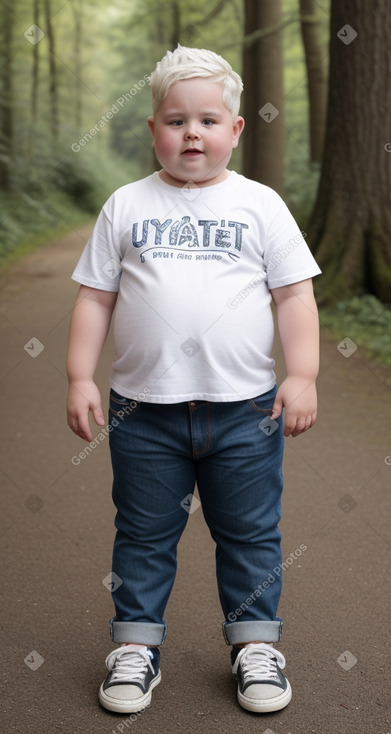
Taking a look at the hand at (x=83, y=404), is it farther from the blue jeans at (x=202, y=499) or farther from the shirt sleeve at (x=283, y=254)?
the shirt sleeve at (x=283, y=254)

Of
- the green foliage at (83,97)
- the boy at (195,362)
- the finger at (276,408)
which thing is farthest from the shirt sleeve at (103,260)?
the green foliage at (83,97)

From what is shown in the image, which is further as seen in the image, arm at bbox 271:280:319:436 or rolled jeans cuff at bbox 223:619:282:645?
rolled jeans cuff at bbox 223:619:282:645

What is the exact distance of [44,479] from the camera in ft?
15.1

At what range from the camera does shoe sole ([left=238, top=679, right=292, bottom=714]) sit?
260cm

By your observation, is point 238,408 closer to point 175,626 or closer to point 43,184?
point 175,626

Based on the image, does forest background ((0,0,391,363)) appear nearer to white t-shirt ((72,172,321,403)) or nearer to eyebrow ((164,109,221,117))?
white t-shirt ((72,172,321,403))

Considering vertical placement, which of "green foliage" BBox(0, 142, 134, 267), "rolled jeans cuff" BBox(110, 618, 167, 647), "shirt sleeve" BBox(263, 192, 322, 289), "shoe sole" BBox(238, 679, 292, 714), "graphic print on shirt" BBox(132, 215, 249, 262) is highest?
"graphic print on shirt" BBox(132, 215, 249, 262)

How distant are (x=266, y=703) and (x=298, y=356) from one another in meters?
0.98

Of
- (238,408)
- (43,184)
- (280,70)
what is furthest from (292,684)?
(43,184)

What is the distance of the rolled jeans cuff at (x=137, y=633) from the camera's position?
8.90 feet

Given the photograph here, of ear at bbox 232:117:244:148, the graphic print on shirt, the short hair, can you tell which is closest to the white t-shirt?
the graphic print on shirt

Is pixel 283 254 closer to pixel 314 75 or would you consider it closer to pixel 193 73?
pixel 193 73

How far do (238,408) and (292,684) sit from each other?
87cm

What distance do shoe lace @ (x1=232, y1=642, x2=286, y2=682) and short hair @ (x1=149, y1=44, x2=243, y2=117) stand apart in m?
1.55
